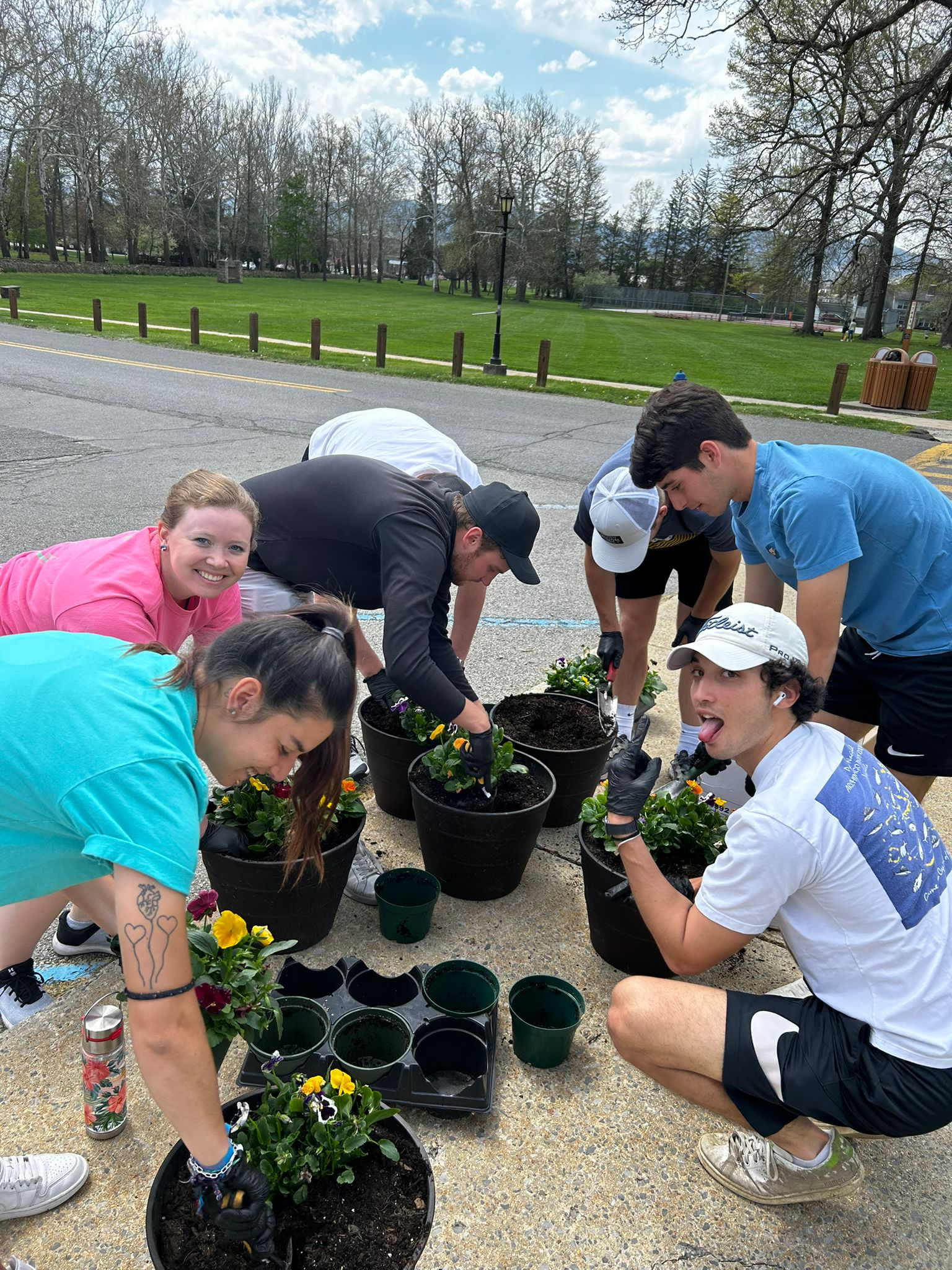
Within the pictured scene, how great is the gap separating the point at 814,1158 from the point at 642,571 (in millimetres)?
2518

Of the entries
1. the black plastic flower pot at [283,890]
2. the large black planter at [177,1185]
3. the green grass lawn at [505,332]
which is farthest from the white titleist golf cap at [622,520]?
the green grass lawn at [505,332]

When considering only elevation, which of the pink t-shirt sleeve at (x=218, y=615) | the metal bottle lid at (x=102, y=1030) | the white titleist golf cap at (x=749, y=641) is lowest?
the metal bottle lid at (x=102, y=1030)

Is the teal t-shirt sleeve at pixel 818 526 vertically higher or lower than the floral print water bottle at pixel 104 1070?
higher

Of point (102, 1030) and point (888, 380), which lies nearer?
point (102, 1030)

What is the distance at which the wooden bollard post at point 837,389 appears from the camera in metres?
15.6


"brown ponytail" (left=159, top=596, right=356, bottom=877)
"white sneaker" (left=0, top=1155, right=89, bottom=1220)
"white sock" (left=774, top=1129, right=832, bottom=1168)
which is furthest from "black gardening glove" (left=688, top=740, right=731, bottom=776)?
"white sneaker" (left=0, top=1155, right=89, bottom=1220)

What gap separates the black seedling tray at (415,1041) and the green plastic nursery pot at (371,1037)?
48mm

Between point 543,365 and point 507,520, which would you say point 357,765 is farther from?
point 543,365

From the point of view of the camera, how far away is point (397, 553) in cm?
292

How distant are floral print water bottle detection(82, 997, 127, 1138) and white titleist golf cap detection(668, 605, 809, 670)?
1613 millimetres

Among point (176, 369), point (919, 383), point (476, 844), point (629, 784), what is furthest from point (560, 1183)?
point (919, 383)

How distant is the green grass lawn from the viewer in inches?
840

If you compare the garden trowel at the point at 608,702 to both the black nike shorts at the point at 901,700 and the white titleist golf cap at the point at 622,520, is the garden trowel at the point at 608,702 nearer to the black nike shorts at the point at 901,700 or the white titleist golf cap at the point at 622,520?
the white titleist golf cap at the point at 622,520

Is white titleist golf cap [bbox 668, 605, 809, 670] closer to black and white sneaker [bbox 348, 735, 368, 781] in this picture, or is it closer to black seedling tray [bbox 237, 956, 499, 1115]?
black seedling tray [bbox 237, 956, 499, 1115]
